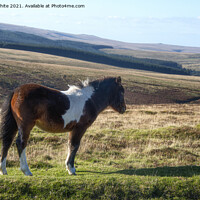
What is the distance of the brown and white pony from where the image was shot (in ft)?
23.4

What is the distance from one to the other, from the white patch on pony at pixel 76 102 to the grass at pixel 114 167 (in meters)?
1.65

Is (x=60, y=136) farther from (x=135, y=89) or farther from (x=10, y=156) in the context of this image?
(x=135, y=89)

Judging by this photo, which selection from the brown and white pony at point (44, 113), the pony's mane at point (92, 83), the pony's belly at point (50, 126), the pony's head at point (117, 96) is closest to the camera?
the brown and white pony at point (44, 113)

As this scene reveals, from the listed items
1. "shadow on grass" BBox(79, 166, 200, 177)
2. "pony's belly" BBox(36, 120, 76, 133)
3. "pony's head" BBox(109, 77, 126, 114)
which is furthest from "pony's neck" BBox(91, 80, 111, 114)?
"shadow on grass" BBox(79, 166, 200, 177)

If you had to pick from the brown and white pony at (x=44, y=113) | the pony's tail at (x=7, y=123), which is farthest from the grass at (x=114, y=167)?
the pony's tail at (x=7, y=123)

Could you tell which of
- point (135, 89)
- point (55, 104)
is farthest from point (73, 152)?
point (135, 89)

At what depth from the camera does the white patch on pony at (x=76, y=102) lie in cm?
770

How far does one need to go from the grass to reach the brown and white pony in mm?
848

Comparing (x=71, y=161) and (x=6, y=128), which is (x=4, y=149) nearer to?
(x=6, y=128)

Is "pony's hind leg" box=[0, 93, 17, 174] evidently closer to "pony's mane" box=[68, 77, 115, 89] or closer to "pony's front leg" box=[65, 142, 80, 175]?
"pony's front leg" box=[65, 142, 80, 175]

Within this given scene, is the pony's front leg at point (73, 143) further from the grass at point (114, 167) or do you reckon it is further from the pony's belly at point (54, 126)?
the grass at point (114, 167)

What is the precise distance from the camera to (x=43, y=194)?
588 centimetres

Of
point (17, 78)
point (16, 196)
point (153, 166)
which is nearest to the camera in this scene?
point (16, 196)

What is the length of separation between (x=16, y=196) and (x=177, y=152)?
6.60 metres
